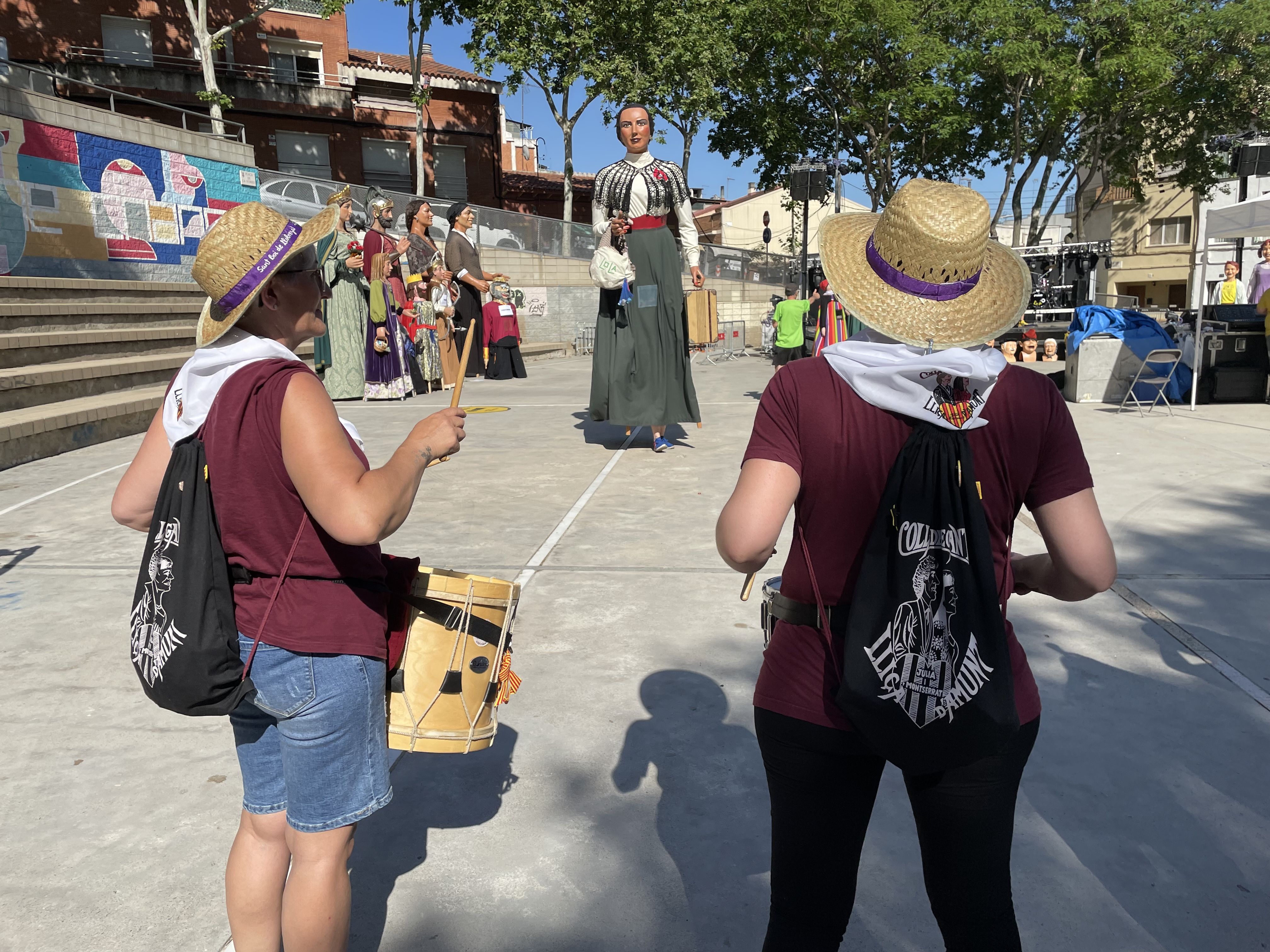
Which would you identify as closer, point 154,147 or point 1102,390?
point 1102,390

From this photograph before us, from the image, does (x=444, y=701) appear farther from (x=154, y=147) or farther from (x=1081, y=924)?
(x=154, y=147)

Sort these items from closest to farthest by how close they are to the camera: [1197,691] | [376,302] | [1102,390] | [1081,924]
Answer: [1081,924]
[1197,691]
[1102,390]
[376,302]

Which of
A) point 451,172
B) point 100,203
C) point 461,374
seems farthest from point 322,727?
point 451,172

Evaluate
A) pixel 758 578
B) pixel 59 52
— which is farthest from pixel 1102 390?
pixel 59 52

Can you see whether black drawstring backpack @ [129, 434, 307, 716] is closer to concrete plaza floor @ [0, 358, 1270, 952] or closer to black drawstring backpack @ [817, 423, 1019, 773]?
concrete plaza floor @ [0, 358, 1270, 952]

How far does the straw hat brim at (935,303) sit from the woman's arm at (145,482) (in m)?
1.31

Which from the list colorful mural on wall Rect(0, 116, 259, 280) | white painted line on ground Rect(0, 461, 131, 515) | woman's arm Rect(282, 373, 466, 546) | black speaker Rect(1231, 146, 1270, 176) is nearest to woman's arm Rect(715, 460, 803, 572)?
woman's arm Rect(282, 373, 466, 546)

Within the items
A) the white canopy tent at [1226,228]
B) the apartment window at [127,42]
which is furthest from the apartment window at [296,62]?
the white canopy tent at [1226,228]

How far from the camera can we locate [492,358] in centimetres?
1478

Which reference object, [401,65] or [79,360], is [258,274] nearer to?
[79,360]

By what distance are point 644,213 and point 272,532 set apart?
19.5ft

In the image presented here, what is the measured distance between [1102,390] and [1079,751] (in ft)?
29.1

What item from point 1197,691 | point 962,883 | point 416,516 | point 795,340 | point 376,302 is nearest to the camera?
point 962,883

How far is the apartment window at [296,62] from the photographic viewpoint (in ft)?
122
